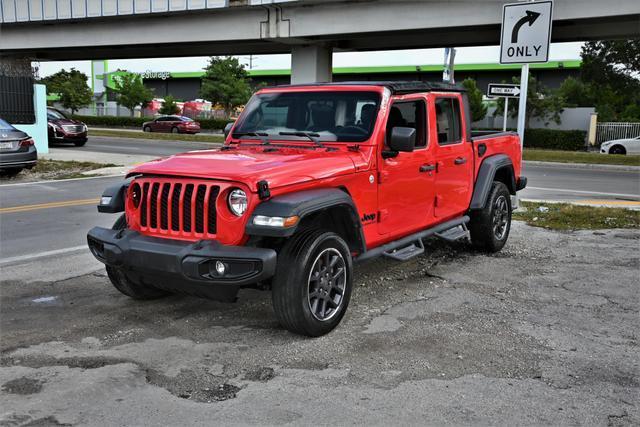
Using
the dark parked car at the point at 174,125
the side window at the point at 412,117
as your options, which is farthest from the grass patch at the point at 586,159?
the dark parked car at the point at 174,125

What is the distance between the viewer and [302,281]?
14.2 ft

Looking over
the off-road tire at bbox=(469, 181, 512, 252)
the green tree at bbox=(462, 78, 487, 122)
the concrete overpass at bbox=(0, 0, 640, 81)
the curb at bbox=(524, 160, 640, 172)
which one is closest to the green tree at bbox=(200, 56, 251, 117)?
the concrete overpass at bbox=(0, 0, 640, 81)

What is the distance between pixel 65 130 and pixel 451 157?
22.3 metres

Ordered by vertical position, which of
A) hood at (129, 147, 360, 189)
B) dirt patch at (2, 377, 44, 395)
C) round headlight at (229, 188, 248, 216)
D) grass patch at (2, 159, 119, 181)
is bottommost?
dirt patch at (2, 377, 44, 395)

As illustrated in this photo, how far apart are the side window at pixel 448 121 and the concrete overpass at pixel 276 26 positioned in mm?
15317

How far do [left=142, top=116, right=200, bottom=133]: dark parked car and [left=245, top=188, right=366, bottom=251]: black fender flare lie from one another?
40381 millimetres

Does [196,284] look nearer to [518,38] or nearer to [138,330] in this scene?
[138,330]

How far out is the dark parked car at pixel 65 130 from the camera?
2514 centimetres

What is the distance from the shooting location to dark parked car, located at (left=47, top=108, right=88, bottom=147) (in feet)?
82.5

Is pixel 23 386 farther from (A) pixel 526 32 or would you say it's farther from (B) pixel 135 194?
(A) pixel 526 32

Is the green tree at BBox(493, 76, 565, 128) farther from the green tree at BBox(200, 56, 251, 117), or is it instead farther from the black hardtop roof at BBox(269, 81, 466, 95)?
the black hardtop roof at BBox(269, 81, 466, 95)

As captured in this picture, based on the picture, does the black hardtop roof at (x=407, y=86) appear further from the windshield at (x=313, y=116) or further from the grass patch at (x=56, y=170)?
the grass patch at (x=56, y=170)

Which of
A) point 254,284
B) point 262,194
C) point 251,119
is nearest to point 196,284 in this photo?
point 254,284

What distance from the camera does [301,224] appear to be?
15.2 feet
